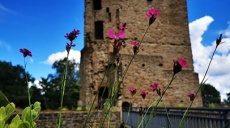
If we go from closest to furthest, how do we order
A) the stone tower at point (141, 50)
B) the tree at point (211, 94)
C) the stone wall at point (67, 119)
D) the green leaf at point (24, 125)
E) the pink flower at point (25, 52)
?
the green leaf at point (24, 125), the pink flower at point (25, 52), the stone wall at point (67, 119), the stone tower at point (141, 50), the tree at point (211, 94)

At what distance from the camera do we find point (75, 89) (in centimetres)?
3734

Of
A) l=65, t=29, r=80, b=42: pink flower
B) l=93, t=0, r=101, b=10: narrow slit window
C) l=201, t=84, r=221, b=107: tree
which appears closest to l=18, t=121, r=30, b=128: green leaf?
l=65, t=29, r=80, b=42: pink flower

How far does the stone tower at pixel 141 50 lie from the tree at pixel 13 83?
19.1 m

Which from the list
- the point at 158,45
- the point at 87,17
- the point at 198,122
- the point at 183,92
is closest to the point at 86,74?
the point at 87,17

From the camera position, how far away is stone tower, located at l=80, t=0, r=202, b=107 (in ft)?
51.2

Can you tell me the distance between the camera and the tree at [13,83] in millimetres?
31873

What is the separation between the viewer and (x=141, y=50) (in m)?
16.4

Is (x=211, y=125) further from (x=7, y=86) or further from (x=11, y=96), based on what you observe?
(x=7, y=86)

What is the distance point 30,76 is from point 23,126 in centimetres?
4409

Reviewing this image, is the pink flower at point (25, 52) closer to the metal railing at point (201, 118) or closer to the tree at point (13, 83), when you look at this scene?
the metal railing at point (201, 118)

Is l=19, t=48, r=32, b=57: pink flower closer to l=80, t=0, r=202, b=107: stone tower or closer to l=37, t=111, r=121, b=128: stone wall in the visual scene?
l=37, t=111, r=121, b=128: stone wall

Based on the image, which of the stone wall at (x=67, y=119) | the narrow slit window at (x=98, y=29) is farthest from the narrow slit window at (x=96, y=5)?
the stone wall at (x=67, y=119)

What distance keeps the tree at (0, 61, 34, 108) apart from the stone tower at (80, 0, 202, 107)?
62.7 ft

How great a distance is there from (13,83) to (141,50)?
1136 inches
